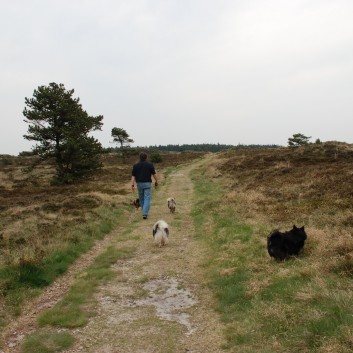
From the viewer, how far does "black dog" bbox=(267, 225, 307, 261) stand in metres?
8.69

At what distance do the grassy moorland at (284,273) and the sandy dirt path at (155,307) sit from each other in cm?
37

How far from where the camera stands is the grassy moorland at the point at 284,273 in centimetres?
536

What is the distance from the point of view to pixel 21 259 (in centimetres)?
905

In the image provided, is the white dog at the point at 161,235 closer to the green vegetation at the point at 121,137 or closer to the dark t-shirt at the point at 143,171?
the dark t-shirt at the point at 143,171

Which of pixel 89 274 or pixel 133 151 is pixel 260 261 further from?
pixel 133 151

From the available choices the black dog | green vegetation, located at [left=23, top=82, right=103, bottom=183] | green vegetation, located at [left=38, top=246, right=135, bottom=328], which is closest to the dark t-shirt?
green vegetation, located at [left=38, top=246, right=135, bottom=328]

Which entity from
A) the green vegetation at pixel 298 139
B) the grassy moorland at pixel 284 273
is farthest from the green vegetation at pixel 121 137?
the grassy moorland at pixel 284 273

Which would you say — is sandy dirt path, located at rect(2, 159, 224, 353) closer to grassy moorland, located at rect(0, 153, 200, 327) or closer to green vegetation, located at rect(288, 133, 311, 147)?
grassy moorland, located at rect(0, 153, 200, 327)

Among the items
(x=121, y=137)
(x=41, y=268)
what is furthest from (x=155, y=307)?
(x=121, y=137)

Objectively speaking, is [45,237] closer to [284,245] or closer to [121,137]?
[284,245]

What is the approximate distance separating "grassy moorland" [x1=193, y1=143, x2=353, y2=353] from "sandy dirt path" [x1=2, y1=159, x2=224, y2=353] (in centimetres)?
37

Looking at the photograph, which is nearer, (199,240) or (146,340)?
(146,340)

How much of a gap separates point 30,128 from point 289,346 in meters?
30.6

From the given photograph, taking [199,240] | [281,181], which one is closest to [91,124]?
[281,181]
